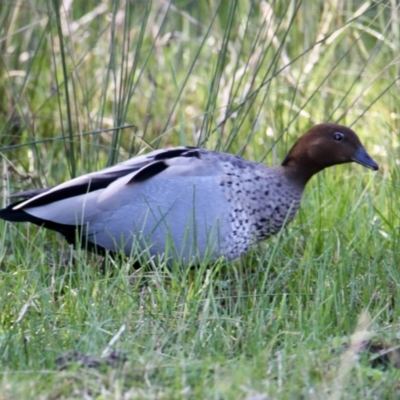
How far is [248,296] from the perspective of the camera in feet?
11.5

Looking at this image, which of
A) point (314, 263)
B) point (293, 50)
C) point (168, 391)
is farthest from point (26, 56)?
point (168, 391)

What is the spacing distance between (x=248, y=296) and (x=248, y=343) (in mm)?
459

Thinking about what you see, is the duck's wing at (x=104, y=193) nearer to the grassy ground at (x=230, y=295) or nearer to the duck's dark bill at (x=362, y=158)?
the grassy ground at (x=230, y=295)

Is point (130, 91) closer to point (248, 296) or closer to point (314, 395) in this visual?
point (248, 296)

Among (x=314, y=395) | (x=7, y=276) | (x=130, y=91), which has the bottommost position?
(x=7, y=276)

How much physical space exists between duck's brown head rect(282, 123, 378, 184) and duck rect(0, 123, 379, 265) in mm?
243

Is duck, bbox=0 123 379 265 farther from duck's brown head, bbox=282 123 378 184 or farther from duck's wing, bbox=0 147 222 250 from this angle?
duck's brown head, bbox=282 123 378 184

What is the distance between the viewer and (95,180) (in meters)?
4.11

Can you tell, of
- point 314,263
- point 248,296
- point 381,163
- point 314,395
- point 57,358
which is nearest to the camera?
point 314,395

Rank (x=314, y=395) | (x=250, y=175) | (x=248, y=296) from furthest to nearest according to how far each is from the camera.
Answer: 1. (x=250, y=175)
2. (x=248, y=296)
3. (x=314, y=395)

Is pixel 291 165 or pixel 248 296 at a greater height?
pixel 291 165

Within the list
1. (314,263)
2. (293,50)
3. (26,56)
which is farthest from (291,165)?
(26,56)

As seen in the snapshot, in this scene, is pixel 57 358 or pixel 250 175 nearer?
pixel 57 358

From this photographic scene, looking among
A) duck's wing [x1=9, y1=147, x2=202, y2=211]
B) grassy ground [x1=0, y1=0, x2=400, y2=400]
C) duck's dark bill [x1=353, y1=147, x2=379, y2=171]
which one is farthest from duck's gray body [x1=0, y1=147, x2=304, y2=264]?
duck's dark bill [x1=353, y1=147, x2=379, y2=171]
